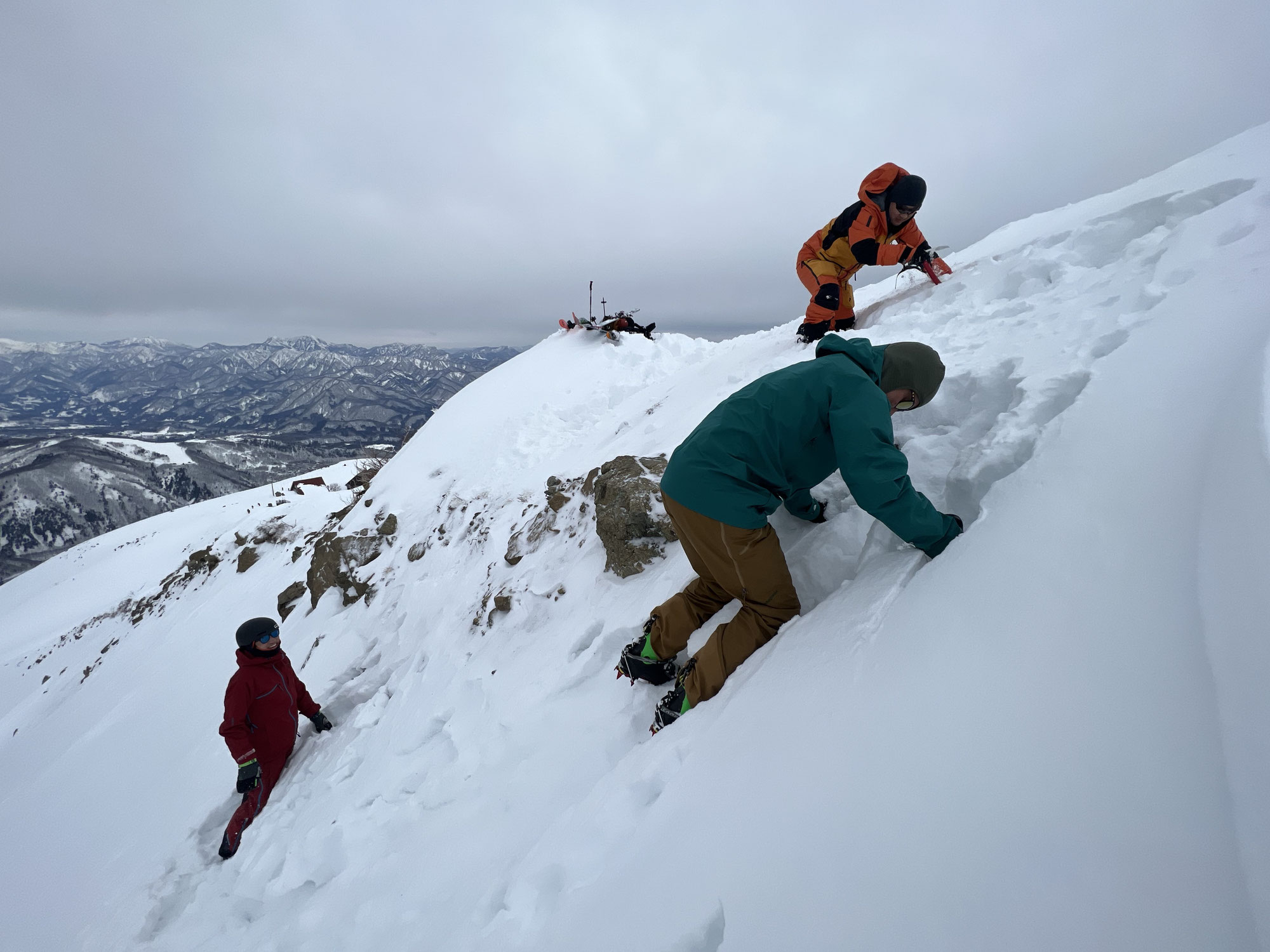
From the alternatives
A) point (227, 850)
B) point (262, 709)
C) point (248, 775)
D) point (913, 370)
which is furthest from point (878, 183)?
point (227, 850)

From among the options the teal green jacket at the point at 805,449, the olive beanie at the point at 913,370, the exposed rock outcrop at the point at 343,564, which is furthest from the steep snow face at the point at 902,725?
the exposed rock outcrop at the point at 343,564

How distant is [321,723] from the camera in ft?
17.3

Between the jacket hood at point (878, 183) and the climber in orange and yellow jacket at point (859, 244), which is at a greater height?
the jacket hood at point (878, 183)

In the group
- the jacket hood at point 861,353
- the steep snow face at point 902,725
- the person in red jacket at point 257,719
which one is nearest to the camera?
the steep snow face at point 902,725

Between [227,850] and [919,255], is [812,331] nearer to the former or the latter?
[919,255]

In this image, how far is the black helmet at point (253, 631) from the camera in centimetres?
464

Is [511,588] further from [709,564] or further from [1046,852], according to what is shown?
[1046,852]

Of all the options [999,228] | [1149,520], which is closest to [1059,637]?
[1149,520]

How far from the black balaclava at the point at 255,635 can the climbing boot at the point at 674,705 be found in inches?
161

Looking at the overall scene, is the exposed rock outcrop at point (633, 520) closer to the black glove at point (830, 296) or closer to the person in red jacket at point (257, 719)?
the black glove at point (830, 296)

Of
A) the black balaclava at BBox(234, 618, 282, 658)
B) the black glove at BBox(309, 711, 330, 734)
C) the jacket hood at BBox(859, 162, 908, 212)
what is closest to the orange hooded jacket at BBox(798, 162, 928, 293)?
the jacket hood at BBox(859, 162, 908, 212)

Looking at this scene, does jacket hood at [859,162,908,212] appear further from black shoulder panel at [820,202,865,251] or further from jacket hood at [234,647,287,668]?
jacket hood at [234,647,287,668]

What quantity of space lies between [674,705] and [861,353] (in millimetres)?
2254

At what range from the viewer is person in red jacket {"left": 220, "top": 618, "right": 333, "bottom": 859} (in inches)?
179
